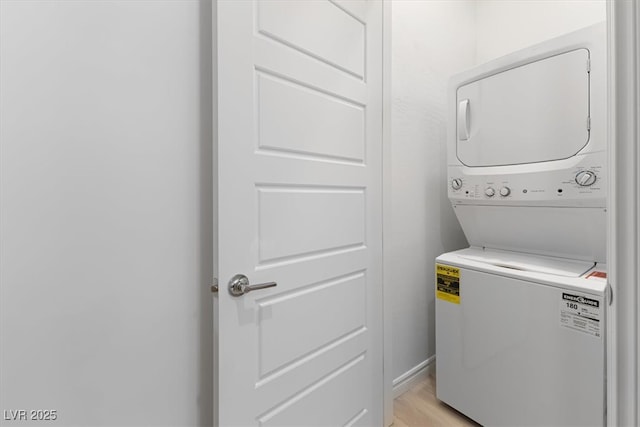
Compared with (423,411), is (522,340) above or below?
above

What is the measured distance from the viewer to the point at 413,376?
190 cm

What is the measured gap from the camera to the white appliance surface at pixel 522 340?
3.78ft

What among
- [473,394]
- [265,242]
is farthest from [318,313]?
[473,394]

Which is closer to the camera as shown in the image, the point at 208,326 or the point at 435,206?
the point at 208,326

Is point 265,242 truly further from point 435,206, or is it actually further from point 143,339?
point 435,206

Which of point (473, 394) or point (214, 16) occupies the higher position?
point (214, 16)

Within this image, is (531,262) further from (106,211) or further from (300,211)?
(106,211)

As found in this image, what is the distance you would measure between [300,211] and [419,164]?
115cm

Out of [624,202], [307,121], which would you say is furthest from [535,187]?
[307,121]

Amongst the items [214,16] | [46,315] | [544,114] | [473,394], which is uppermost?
[214,16]

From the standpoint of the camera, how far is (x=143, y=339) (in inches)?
34.9

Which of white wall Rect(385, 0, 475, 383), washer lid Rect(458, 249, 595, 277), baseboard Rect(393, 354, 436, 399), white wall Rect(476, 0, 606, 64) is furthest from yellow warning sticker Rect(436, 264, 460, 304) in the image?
white wall Rect(476, 0, 606, 64)

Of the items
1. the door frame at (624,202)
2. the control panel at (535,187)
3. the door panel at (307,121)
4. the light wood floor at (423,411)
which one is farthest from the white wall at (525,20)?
the light wood floor at (423,411)

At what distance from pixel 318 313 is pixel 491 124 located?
133 centimetres
